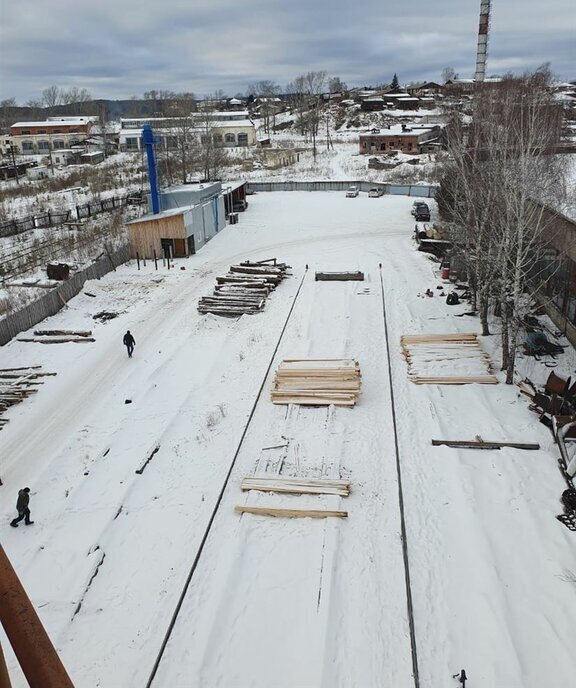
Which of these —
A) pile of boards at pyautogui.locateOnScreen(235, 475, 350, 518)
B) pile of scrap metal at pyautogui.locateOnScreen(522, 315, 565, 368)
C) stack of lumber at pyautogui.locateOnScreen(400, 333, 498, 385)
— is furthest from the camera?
pile of scrap metal at pyautogui.locateOnScreen(522, 315, 565, 368)

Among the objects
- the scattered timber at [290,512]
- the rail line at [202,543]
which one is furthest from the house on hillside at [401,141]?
the scattered timber at [290,512]

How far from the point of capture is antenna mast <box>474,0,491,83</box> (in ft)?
131

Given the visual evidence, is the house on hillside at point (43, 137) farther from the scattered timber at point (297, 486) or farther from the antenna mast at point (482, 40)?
the scattered timber at point (297, 486)

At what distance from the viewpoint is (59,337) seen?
19422 mm

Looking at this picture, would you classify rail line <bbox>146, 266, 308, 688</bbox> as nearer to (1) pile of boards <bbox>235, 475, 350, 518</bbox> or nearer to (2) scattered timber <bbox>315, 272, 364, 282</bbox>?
(1) pile of boards <bbox>235, 475, 350, 518</bbox>

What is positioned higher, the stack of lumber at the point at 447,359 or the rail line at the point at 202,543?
the stack of lumber at the point at 447,359

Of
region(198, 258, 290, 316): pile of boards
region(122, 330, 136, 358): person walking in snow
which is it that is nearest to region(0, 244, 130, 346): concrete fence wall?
region(122, 330, 136, 358): person walking in snow

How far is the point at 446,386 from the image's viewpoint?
15.3 meters

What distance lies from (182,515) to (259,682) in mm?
3837

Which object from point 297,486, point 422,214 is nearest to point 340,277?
point 422,214

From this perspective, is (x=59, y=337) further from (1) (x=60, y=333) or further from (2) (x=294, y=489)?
(2) (x=294, y=489)

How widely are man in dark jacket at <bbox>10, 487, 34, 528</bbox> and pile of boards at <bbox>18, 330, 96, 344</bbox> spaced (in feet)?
31.5

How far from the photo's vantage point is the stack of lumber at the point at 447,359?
15503mm

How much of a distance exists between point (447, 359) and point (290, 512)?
8480mm
